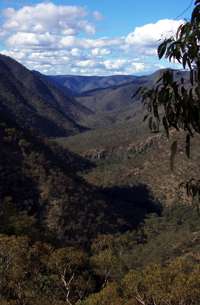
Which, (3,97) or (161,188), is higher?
(3,97)

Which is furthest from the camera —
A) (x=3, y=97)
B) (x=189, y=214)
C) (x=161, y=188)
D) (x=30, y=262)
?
(x=3, y=97)

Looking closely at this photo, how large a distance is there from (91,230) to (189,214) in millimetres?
26337

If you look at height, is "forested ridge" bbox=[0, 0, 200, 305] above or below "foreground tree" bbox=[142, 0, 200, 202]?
below

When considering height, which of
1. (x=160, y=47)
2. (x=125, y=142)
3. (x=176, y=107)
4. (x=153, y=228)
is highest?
(x=160, y=47)

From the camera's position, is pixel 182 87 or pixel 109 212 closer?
pixel 182 87

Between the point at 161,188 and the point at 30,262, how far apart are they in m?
80.9

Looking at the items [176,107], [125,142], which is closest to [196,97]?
[176,107]

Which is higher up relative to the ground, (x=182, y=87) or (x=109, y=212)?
(x=182, y=87)

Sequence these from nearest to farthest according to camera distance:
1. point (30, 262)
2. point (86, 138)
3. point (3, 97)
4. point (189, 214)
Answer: point (30, 262) < point (189, 214) < point (86, 138) < point (3, 97)

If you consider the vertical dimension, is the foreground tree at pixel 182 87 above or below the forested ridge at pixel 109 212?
above

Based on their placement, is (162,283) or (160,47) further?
(162,283)

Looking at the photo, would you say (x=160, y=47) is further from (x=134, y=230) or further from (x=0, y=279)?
(x=134, y=230)

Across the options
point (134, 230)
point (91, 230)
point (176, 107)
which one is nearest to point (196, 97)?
point (176, 107)

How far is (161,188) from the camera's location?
343ft
